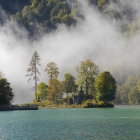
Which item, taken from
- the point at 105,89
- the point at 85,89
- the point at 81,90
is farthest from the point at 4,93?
the point at 105,89

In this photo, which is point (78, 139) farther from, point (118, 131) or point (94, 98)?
point (94, 98)

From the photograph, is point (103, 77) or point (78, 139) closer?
point (78, 139)

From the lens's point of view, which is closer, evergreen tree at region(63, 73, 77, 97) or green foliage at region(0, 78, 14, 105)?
green foliage at region(0, 78, 14, 105)

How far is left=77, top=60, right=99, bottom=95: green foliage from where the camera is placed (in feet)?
552

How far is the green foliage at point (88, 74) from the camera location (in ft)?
552

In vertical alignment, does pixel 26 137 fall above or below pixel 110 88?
below

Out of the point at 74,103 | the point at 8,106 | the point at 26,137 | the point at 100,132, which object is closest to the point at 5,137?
the point at 26,137

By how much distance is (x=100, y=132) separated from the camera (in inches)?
2132

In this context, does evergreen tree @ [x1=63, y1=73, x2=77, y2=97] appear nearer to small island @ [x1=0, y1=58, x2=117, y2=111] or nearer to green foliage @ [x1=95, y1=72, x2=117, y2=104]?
small island @ [x1=0, y1=58, x2=117, y2=111]

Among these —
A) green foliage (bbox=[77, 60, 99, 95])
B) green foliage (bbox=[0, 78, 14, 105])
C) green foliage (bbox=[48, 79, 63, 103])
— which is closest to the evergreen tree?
green foliage (bbox=[48, 79, 63, 103])

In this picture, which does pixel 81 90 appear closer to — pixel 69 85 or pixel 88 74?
pixel 69 85

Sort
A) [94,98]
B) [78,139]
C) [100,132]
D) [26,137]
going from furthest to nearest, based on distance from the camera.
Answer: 1. [94,98]
2. [100,132]
3. [26,137]
4. [78,139]

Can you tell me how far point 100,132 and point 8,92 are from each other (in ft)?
351

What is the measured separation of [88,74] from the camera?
554 ft
